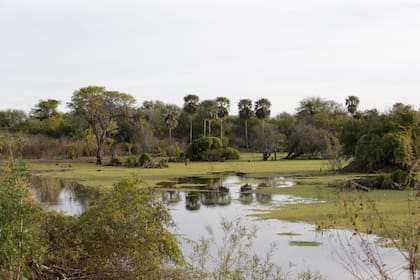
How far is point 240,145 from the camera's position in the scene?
84938 millimetres

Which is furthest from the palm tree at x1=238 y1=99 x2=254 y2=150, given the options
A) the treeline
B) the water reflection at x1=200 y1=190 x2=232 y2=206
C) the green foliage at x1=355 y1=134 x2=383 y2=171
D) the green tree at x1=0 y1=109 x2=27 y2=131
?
the water reflection at x1=200 y1=190 x2=232 y2=206

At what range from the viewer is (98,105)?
6044cm

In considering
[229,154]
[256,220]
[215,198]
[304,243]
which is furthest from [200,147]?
[304,243]

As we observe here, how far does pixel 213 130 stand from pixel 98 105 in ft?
93.7

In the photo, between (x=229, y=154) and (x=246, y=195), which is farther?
(x=229, y=154)

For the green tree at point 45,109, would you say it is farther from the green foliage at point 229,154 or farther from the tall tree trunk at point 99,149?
the green foliage at point 229,154

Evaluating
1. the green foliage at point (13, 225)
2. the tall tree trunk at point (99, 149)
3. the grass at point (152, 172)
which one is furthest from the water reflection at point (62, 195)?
the tall tree trunk at point (99, 149)

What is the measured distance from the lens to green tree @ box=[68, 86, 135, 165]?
60.2 metres

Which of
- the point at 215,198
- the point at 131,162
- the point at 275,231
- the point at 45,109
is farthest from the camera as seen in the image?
the point at 45,109

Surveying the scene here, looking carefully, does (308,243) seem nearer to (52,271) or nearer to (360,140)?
(52,271)

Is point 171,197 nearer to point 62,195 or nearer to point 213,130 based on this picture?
point 62,195

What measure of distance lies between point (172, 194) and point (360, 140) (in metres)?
15.0

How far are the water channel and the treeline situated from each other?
23.5 ft

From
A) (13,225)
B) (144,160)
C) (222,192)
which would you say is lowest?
(222,192)
